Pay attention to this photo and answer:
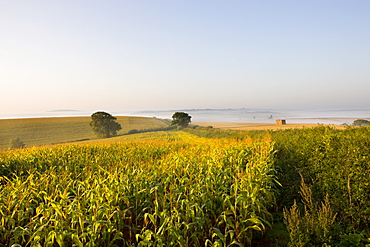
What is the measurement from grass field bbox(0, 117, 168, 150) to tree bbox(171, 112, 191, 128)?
9.72 metres

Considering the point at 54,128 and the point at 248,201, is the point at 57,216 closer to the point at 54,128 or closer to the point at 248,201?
the point at 248,201

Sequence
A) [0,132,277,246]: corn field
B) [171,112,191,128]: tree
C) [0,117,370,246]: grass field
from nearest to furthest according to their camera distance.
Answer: [0,132,277,246]: corn field
[0,117,370,246]: grass field
[171,112,191,128]: tree

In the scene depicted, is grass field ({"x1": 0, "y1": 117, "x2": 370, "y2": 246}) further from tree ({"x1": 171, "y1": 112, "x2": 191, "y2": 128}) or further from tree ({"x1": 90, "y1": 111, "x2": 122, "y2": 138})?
tree ({"x1": 171, "y1": 112, "x2": 191, "y2": 128})

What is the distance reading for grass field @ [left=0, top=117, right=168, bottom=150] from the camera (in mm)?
50531

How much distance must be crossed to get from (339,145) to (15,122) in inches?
2958

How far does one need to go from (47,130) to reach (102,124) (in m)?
16.6

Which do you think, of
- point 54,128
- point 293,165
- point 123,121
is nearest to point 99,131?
point 54,128

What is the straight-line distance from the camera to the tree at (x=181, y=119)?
6386 centimetres

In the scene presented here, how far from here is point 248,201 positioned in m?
4.56

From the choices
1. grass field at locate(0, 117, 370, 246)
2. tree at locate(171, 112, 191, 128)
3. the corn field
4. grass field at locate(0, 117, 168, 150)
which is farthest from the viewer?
tree at locate(171, 112, 191, 128)

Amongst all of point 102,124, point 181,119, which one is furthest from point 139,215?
point 181,119

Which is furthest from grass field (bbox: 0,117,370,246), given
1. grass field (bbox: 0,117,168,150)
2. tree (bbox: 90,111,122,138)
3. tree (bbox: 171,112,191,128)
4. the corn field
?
tree (bbox: 171,112,191,128)

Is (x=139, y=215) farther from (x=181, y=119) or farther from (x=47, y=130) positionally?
(x=47, y=130)

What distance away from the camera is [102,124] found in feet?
178
